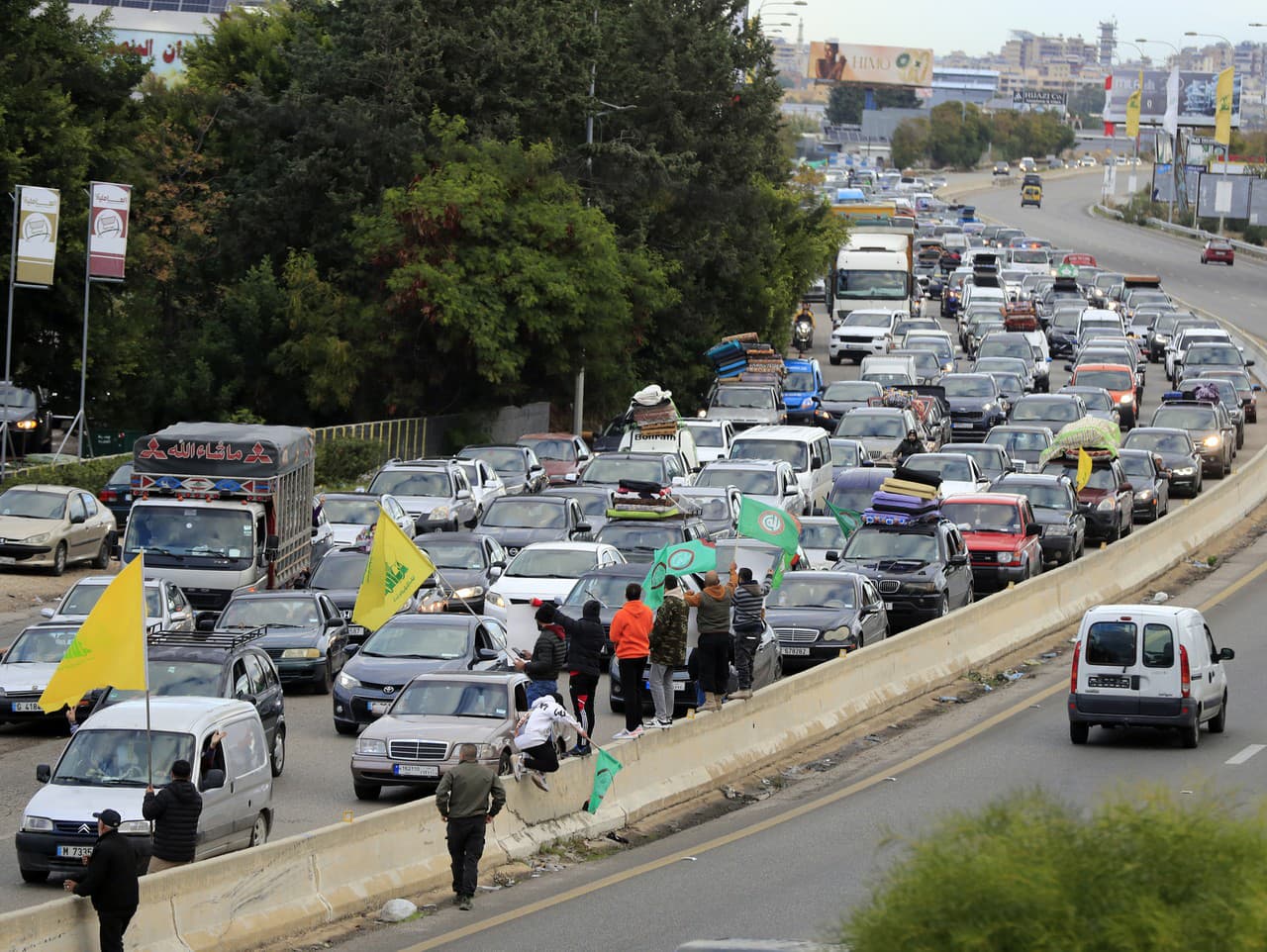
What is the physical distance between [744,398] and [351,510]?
55.4 ft

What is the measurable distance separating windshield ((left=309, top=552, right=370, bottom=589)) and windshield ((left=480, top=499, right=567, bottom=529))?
390 centimetres

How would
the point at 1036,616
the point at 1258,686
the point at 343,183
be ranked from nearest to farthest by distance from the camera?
the point at 1258,686, the point at 1036,616, the point at 343,183

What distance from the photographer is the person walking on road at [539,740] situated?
1800 centimetres

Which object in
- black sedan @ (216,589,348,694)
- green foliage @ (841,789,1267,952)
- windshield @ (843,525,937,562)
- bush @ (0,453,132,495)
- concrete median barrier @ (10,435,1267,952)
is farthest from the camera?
bush @ (0,453,132,495)

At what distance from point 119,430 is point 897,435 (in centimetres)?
2051

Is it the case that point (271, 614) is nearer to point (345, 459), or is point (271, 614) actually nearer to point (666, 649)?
point (666, 649)

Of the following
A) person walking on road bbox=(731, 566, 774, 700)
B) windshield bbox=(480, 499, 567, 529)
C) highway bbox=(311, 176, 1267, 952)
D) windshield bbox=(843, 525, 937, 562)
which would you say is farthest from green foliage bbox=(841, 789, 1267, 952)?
windshield bbox=(480, 499, 567, 529)

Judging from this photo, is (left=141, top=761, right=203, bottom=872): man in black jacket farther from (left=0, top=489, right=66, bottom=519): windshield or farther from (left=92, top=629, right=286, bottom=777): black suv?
(left=0, top=489, right=66, bottom=519): windshield

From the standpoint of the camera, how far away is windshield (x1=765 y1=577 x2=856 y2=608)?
26516 mm

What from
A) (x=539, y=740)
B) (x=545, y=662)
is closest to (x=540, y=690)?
(x=545, y=662)

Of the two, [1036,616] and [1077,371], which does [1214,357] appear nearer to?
[1077,371]

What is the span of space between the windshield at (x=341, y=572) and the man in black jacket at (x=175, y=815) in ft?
42.7

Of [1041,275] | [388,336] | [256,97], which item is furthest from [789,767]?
[1041,275]

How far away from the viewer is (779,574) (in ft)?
83.0
